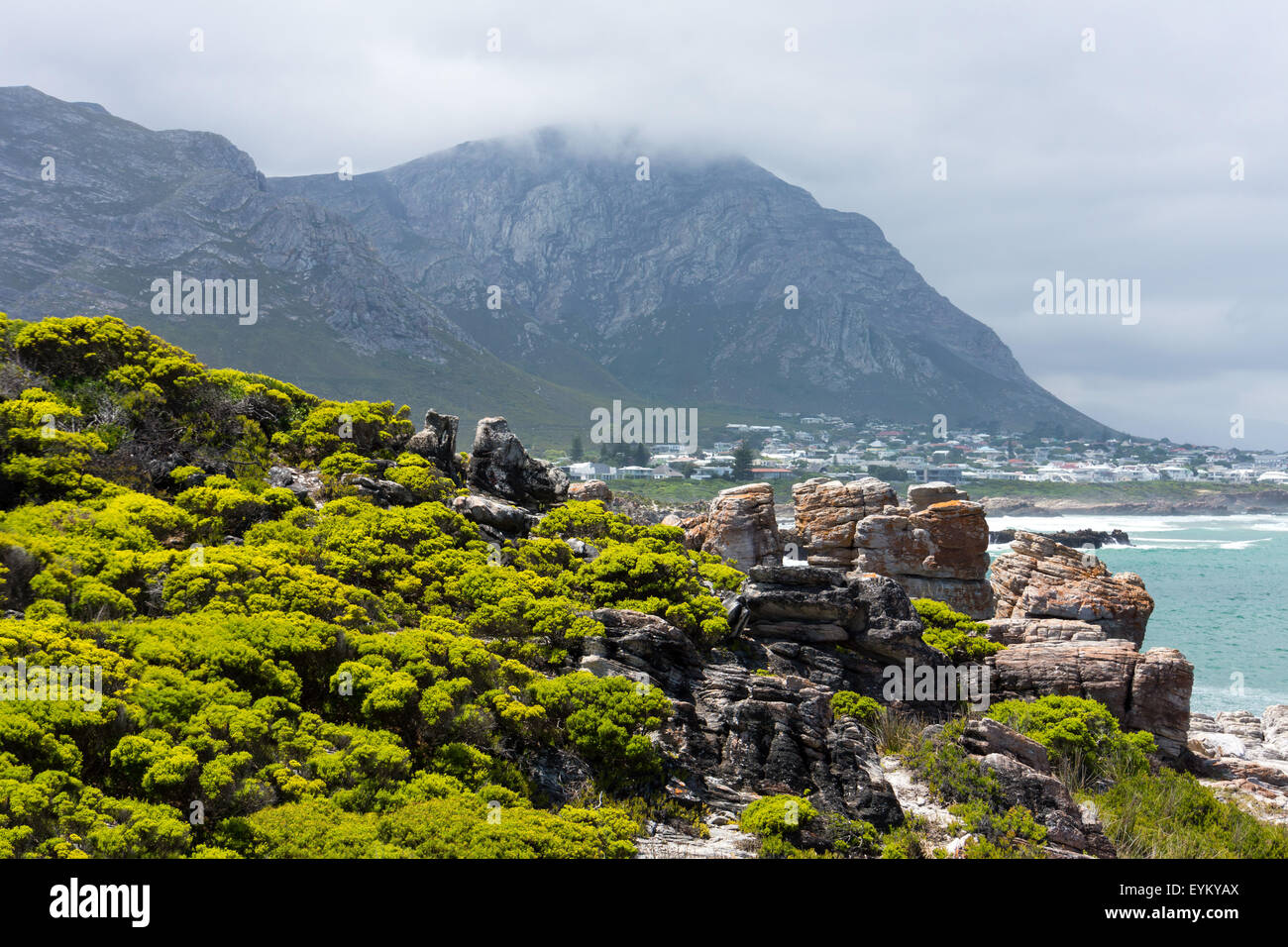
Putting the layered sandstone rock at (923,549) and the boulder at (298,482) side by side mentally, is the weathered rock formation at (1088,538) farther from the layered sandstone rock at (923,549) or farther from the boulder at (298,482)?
the boulder at (298,482)

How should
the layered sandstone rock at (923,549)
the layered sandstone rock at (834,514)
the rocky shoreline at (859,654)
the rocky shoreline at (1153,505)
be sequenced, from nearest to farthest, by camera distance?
1. the rocky shoreline at (859,654)
2. the layered sandstone rock at (923,549)
3. the layered sandstone rock at (834,514)
4. the rocky shoreline at (1153,505)

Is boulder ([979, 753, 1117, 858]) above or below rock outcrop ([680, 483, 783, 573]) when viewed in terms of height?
below

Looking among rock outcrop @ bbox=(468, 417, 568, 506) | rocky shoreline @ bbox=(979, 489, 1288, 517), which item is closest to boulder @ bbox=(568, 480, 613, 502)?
rock outcrop @ bbox=(468, 417, 568, 506)

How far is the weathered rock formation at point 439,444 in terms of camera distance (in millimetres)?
27359

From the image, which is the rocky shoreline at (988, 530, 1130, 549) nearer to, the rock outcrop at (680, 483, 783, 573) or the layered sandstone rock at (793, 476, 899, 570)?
the layered sandstone rock at (793, 476, 899, 570)

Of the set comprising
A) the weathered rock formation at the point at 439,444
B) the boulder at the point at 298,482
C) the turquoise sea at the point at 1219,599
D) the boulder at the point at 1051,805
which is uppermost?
the weathered rock formation at the point at 439,444

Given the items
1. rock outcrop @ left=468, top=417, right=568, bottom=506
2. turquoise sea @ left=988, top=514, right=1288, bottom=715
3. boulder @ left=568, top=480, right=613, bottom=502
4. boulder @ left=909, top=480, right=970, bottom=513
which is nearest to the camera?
rock outcrop @ left=468, top=417, right=568, bottom=506

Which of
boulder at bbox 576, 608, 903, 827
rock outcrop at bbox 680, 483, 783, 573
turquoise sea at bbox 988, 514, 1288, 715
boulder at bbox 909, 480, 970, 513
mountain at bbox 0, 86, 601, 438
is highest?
mountain at bbox 0, 86, 601, 438

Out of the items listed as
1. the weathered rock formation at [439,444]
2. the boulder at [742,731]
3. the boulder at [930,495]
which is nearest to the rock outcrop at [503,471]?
the weathered rock formation at [439,444]

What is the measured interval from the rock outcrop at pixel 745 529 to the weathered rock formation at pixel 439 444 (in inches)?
378

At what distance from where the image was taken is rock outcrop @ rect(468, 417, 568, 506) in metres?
27.8

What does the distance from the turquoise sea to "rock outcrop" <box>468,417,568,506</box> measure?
35.6 metres

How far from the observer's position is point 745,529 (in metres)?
33.2
